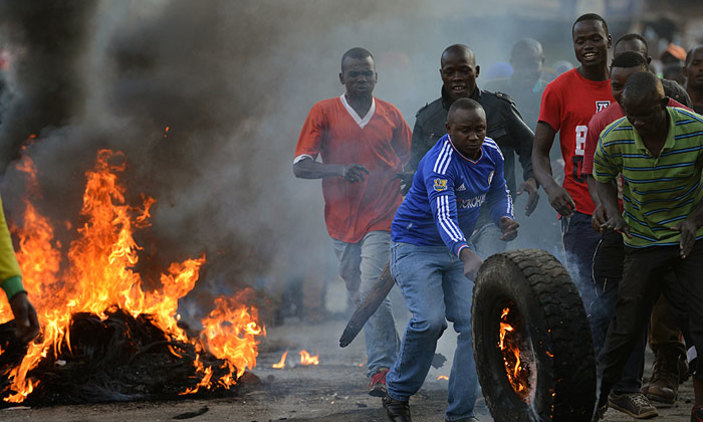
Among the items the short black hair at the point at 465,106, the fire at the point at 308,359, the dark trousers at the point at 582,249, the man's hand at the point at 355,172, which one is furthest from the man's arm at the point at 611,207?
the fire at the point at 308,359

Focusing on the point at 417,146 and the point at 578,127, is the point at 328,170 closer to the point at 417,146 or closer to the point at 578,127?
the point at 417,146

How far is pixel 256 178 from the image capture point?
995 centimetres

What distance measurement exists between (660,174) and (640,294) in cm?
69

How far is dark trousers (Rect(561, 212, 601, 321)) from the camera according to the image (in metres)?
5.57

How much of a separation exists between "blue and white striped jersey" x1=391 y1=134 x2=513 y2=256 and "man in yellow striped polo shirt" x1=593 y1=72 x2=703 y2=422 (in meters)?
0.60

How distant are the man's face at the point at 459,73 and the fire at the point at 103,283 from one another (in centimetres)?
261

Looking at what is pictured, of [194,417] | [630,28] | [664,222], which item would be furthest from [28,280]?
[630,28]

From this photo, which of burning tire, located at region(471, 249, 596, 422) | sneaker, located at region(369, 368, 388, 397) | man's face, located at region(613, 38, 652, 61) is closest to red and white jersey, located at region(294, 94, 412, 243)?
sneaker, located at region(369, 368, 388, 397)

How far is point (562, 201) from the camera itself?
214 inches

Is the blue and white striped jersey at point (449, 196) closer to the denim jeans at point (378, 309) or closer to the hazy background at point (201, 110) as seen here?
the denim jeans at point (378, 309)

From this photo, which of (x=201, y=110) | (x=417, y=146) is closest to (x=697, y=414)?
(x=417, y=146)

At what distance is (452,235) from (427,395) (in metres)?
2.03

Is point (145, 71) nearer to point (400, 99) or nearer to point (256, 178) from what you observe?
point (256, 178)

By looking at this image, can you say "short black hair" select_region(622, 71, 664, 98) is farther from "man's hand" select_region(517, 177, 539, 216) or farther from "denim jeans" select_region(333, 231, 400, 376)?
"denim jeans" select_region(333, 231, 400, 376)
